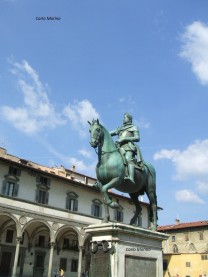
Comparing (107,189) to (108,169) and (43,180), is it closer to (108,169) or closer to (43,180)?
(108,169)

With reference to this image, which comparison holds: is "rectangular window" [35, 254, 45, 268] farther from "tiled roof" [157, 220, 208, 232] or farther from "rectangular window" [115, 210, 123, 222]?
"tiled roof" [157, 220, 208, 232]

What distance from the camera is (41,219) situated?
97.2 ft

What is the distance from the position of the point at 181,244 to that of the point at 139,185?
4743 centimetres

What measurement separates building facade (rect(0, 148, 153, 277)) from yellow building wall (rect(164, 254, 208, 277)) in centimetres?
1331

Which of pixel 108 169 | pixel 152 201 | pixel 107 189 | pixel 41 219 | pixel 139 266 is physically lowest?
pixel 139 266

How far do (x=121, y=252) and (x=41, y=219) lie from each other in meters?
23.3

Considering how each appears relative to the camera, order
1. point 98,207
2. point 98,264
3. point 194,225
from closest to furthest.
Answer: point 98,264 → point 98,207 → point 194,225

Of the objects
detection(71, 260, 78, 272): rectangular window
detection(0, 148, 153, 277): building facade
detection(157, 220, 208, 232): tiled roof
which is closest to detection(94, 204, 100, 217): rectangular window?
detection(0, 148, 153, 277): building facade

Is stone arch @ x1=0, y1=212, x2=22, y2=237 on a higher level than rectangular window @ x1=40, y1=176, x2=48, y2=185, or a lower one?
lower

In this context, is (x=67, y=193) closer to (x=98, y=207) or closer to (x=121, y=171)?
(x=98, y=207)

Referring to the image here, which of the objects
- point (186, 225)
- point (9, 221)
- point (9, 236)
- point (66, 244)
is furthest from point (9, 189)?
point (186, 225)

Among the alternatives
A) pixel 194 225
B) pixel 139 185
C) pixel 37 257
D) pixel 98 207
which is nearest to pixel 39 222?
pixel 37 257

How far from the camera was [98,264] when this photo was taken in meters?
7.37

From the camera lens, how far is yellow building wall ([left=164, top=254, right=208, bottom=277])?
136ft
